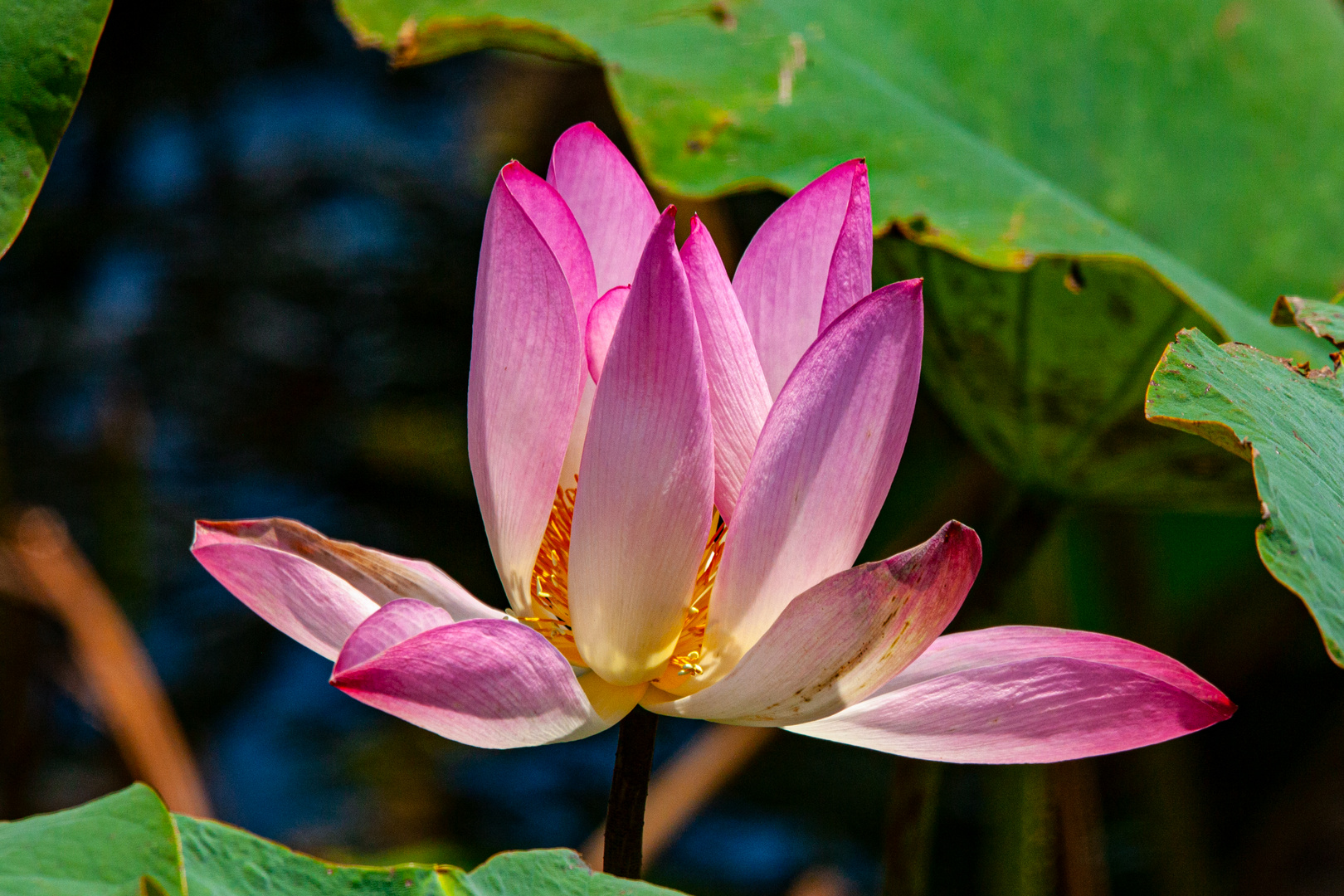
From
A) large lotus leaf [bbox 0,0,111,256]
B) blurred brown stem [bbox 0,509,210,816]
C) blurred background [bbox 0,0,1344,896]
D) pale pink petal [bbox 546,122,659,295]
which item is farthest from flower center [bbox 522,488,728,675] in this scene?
blurred brown stem [bbox 0,509,210,816]

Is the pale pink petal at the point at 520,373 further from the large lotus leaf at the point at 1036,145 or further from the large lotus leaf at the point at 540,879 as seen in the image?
the large lotus leaf at the point at 1036,145

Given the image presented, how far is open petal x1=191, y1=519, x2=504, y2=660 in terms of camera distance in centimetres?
43

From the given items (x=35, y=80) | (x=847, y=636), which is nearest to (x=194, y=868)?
(x=847, y=636)

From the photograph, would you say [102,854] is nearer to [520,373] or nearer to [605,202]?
[520,373]

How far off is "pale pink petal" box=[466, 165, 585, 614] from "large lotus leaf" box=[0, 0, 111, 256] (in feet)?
0.92

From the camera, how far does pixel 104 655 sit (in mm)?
1345

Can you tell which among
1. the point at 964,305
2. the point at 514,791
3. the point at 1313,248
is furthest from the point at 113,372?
the point at 1313,248

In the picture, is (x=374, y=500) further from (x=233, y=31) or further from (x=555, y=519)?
(x=555, y=519)

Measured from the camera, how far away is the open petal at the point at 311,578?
16.9 inches

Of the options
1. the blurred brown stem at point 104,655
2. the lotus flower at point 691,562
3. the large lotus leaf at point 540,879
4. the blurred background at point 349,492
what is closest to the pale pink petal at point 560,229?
the lotus flower at point 691,562

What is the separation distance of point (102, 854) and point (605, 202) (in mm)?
317

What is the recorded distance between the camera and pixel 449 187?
8.63 feet

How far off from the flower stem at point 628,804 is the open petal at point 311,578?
0.08 metres

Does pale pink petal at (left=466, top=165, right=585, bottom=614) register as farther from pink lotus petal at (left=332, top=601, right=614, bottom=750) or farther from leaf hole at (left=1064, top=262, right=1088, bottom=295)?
leaf hole at (left=1064, top=262, right=1088, bottom=295)
